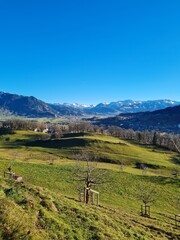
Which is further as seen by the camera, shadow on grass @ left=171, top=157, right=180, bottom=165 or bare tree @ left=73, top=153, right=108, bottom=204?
shadow on grass @ left=171, top=157, right=180, bottom=165

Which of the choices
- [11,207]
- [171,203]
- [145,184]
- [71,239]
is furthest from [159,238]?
[145,184]

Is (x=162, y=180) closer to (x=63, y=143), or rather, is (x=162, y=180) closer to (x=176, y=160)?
(x=176, y=160)

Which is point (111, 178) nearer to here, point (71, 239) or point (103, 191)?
point (103, 191)

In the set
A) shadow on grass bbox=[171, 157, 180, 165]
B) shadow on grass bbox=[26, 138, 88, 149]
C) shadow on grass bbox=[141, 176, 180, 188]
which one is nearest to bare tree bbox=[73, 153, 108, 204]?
shadow on grass bbox=[141, 176, 180, 188]

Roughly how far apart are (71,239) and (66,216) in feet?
11.7

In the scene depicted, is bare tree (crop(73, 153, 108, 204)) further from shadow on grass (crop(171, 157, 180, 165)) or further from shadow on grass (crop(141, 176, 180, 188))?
shadow on grass (crop(171, 157, 180, 165))

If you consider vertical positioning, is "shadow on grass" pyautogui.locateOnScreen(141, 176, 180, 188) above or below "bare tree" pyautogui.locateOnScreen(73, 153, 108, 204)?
below

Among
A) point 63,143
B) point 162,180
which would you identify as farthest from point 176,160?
point 162,180

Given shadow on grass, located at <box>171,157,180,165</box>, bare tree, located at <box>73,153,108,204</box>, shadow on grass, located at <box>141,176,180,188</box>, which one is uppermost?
bare tree, located at <box>73,153,108,204</box>

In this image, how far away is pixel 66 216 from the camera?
80.3 ft

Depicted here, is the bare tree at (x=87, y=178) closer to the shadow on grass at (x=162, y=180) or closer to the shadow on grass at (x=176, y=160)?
the shadow on grass at (x=162, y=180)

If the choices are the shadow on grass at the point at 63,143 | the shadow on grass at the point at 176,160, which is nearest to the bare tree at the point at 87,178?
the shadow on grass at the point at 176,160

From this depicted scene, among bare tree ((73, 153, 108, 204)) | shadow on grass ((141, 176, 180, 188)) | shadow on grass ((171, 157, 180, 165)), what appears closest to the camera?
bare tree ((73, 153, 108, 204))

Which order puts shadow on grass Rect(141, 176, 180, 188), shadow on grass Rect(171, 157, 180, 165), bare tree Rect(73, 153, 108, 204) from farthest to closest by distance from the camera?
shadow on grass Rect(171, 157, 180, 165) < shadow on grass Rect(141, 176, 180, 188) < bare tree Rect(73, 153, 108, 204)
